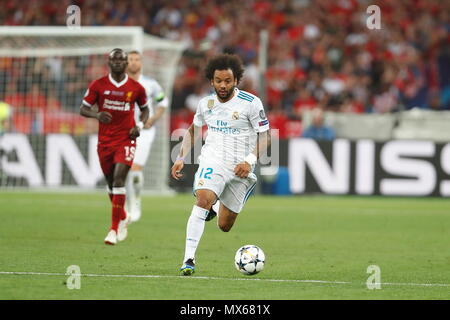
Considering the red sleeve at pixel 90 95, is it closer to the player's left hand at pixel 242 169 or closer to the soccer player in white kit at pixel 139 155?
the soccer player in white kit at pixel 139 155

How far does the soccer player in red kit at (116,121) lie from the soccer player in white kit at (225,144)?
2662mm

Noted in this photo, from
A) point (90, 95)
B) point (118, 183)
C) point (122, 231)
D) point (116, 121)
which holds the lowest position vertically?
point (122, 231)

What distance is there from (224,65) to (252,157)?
87 cm

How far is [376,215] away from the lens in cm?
1733

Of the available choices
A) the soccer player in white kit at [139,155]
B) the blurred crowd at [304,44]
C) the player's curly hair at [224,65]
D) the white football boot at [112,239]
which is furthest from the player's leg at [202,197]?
the blurred crowd at [304,44]

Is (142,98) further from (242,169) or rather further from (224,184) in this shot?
(242,169)

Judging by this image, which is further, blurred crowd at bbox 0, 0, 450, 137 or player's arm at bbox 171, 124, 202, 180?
blurred crowd at bbox 0, 0, 450, 137

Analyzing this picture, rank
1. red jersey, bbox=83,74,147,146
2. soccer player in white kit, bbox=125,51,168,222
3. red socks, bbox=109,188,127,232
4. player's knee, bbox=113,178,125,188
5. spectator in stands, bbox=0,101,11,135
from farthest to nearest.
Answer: spectator in stands, bbox=0,101,11,135 < soccer player in white kit, bbox=125,51,168,222 < red jersey, bbox=83,74,147,146 < player's knee, bbox=113,178,125,188 < red socks, bbox=109,188,127,232

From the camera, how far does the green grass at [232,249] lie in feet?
26.0

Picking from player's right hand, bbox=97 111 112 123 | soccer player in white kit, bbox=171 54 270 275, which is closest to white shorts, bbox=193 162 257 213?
soccer player in white kit, bbox=171 54 270 275

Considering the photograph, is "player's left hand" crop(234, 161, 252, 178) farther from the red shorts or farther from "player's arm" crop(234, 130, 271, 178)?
the red shorts

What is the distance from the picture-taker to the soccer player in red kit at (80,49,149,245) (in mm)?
12141

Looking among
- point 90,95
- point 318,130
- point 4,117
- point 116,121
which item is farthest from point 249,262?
point 4,117

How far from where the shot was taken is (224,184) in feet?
30.3
